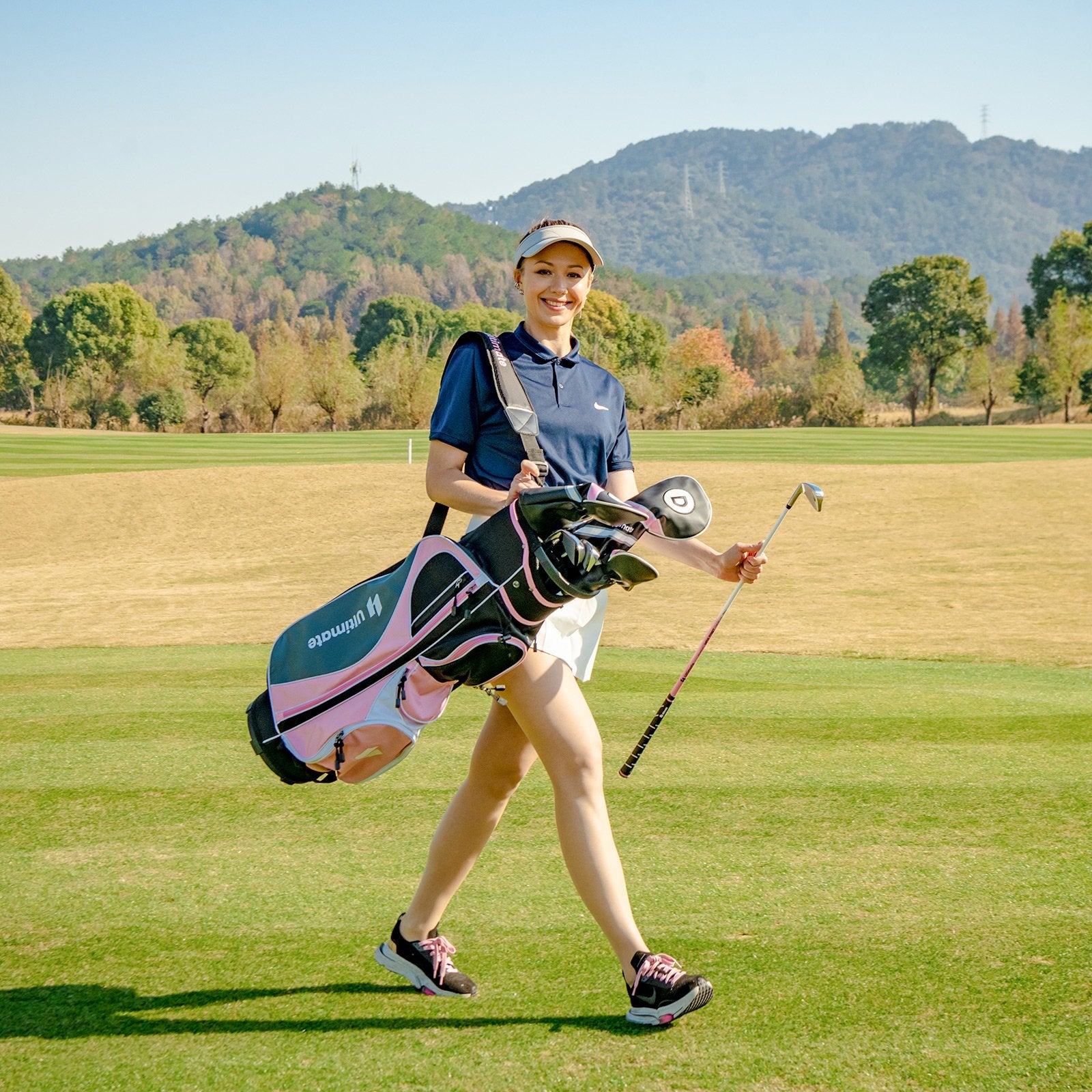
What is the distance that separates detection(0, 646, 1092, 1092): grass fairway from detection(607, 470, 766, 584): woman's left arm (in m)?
1.11

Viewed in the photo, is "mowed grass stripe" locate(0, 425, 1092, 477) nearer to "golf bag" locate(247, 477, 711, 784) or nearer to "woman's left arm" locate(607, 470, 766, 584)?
"woman's left arm" locate(607, 470, 766, 584)

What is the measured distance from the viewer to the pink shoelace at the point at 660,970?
3.11 m

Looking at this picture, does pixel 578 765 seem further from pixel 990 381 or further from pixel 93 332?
pixel 93 332

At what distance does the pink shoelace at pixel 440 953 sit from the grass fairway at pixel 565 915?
8 centimetres

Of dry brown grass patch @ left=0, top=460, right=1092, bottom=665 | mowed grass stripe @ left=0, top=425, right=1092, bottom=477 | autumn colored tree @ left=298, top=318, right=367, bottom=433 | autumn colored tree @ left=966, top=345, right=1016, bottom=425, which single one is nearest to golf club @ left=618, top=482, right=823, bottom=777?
dry brown grass patch @ left=0, top=460, right=1092, bottom=665

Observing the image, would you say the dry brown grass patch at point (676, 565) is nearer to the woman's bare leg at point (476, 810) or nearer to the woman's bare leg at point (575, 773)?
the woman's bare leg at point (476, 810)

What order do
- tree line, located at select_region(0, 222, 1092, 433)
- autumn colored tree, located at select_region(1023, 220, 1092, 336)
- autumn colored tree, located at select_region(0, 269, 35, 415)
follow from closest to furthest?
tree line, located at select_region(0, 222, 1092, 433), autumn colored tree, located at select_region(0, 269, 35, 415), autumn colored tree, located at select_region(1023, 220, 1092, 336)

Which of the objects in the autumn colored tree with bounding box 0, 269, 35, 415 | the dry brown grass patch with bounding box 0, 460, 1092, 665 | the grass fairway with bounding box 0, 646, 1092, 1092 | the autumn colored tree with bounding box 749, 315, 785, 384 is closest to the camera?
the grass fairway with bounding box 0, 646, 1092, 1092

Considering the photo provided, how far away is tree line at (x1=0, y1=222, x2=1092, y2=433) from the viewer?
73.7 m

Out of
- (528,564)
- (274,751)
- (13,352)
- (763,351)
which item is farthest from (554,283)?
(763,351)

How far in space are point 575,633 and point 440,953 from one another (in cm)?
98

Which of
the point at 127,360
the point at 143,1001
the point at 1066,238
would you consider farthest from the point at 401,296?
the point at 143,1001

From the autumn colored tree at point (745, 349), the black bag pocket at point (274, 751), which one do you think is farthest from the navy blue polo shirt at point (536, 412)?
the autumn colored tree at point (745, 349)

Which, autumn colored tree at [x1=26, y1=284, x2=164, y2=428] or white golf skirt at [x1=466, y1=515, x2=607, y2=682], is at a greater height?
autumn colored tree at [x1=26, y1=284, x2=164, y2=428]
